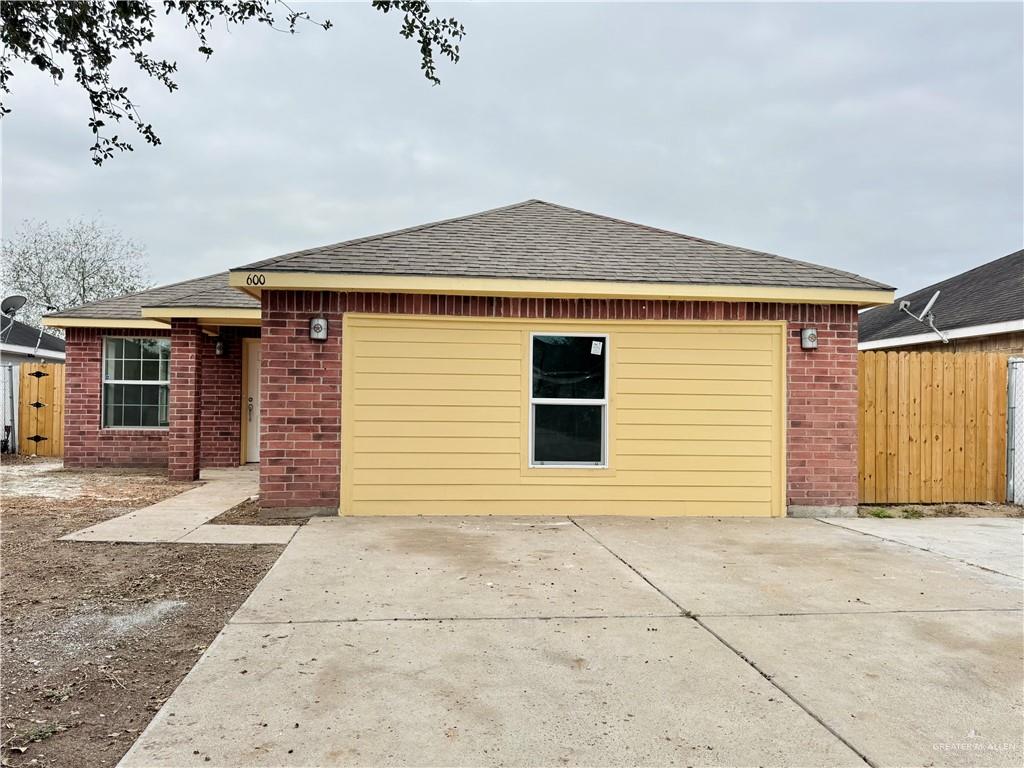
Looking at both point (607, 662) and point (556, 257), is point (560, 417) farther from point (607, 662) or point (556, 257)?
point (607, 662)

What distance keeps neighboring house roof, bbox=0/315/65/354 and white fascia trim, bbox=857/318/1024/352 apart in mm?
21970

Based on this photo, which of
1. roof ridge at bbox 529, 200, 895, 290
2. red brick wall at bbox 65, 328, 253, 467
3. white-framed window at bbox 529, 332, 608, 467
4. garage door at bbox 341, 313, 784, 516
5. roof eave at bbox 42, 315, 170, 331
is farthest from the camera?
red brick wall at bbox 65, 328, 253, 467

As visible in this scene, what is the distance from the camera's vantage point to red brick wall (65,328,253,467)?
41.0 ft

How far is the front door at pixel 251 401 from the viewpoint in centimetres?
1265

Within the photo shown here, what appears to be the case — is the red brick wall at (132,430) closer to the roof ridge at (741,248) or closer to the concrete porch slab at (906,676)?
the roof ridge at (741,248)

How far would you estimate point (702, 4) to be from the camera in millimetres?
9438

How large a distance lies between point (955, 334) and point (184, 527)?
12742 mm

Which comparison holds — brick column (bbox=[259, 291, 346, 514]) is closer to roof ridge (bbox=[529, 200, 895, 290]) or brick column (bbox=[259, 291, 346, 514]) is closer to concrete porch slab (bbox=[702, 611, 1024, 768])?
roof ridge (bbox=[529, 200, 895, 290])

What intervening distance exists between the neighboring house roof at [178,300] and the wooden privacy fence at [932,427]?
8.93 metres

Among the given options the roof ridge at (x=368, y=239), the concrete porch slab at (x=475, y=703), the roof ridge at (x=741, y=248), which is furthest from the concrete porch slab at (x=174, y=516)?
the roof ridge at (x=741, y=248)

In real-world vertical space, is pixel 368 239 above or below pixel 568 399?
above

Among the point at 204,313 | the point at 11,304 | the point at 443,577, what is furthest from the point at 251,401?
the point at 11,304

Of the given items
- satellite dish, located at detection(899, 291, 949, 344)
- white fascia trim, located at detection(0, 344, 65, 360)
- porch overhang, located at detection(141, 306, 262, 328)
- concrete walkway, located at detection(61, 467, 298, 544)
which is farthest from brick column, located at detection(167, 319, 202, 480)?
satellite dish, located at detection(899, 291, 949, 344)

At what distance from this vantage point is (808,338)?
8086 mm
